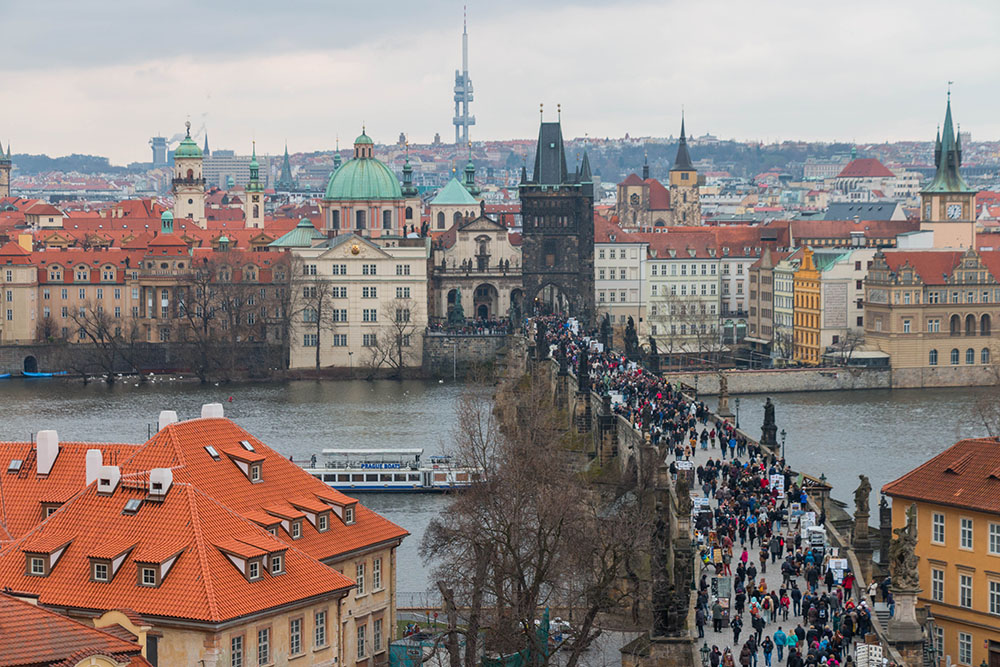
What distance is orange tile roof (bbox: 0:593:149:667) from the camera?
2472 cm

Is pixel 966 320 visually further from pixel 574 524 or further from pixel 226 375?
pixel 574 524

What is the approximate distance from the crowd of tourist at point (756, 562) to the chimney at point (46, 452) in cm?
1095

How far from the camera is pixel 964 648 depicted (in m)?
39.2

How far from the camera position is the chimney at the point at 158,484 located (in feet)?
113

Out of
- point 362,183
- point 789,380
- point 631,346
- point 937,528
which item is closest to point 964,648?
point 937,528

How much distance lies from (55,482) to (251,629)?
6171mm

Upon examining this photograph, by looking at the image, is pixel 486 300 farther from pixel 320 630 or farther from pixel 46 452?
pixel 320 630

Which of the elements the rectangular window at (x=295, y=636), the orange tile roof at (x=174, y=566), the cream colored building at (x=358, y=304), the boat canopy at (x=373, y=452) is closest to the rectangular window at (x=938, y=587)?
the orange tile roof at (x=174, y=566)

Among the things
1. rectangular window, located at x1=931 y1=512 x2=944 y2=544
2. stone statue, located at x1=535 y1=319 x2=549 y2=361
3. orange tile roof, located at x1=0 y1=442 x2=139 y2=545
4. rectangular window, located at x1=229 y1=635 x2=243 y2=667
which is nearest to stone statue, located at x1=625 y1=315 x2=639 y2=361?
stone statue, located at x1=535 y1=319 x2=549 y2=361

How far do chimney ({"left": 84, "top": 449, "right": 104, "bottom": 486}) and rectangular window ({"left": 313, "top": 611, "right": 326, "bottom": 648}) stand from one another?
444 cm

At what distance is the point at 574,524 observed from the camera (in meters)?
42.3

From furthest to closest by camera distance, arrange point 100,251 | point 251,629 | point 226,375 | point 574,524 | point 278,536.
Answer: point 100,251 < point 226,375 < point 574,524 < point 278,536 < point 251,629

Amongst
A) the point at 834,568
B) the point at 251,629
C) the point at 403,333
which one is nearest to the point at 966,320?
the point at 403,333

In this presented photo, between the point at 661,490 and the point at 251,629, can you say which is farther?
the point at 661,490
